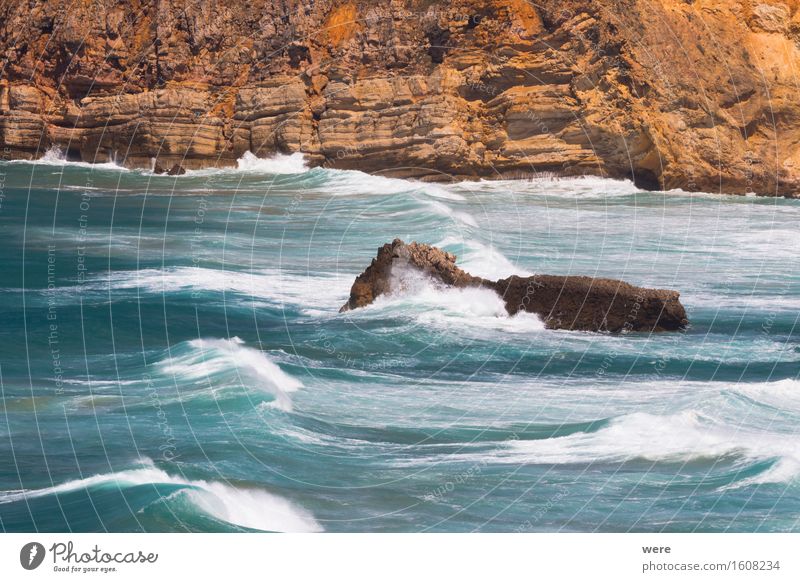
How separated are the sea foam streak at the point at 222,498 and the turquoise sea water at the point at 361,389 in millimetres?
30

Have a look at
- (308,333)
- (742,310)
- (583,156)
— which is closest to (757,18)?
(583,156)

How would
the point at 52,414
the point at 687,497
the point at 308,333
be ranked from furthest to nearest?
the point at 308,333
the point at 52,414
the point at 687,497

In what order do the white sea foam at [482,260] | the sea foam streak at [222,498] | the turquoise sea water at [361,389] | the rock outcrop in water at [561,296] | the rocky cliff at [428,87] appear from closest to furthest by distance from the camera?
the sea foam streak at [222,498] < the turquoise sea water at [361,389] < the rock outcrop in water at [561,296] < the white sea foam at [482,260] < the rocky cliff at [428,87]

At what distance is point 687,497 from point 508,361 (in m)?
5.71

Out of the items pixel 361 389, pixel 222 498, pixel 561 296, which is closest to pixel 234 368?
pixel 361 389

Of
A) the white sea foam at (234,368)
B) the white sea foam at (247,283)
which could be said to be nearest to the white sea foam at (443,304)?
the white sea foam at (247,283)

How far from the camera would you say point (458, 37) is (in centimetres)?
4650

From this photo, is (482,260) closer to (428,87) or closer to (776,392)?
(776,392)

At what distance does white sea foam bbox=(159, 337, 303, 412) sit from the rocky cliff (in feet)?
83.9

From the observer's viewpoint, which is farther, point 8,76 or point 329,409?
point 8,76

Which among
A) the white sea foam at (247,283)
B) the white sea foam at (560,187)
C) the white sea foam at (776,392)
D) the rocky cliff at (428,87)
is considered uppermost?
the rocky cliff at (428,87)

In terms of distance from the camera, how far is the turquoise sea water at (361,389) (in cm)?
1297

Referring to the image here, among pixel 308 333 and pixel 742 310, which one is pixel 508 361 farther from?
pixel 742 310

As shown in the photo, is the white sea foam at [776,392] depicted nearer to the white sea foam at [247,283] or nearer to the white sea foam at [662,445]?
the white sea foam at [662,445]
